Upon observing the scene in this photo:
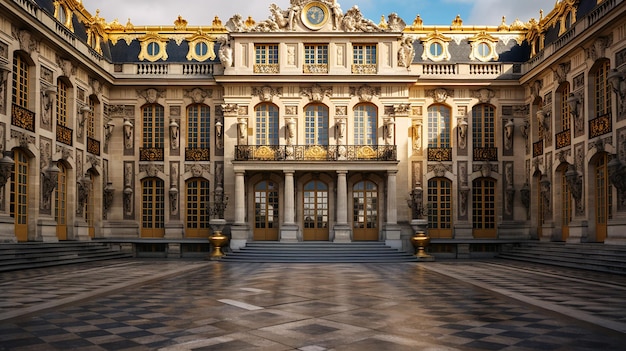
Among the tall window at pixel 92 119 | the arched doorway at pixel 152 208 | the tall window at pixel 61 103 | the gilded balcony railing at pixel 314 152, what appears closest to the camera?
the tall window at pixel 61 103

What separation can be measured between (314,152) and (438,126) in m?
6.69

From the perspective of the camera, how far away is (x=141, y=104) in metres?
29.5

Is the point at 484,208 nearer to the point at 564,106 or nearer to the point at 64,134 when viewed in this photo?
the point at 564,106

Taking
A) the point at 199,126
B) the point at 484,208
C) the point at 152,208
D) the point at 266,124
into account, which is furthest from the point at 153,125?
the point at 484,208

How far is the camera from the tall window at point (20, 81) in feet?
69.2

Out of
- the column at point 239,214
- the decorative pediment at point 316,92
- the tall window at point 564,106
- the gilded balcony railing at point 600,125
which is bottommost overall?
the column at point 239,214

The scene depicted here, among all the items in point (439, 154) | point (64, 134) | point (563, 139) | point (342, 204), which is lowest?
point (342, 204)

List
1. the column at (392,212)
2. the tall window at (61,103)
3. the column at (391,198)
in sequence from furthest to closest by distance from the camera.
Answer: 1. the column at (391,198)
2. the column at (392,212)
3. the tall window at (61,103)

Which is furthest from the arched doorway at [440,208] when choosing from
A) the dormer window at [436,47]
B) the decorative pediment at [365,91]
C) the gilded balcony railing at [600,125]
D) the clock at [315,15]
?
the clock at [315,15]

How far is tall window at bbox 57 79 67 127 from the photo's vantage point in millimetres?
24422

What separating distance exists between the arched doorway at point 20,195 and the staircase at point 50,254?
1.04m

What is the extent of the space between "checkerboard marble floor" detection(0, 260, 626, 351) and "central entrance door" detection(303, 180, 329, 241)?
37.6ft

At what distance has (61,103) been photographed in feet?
81.0

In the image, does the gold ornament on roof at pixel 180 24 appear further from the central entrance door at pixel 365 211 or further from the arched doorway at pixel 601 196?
the arched doorway at pixel 601 196
